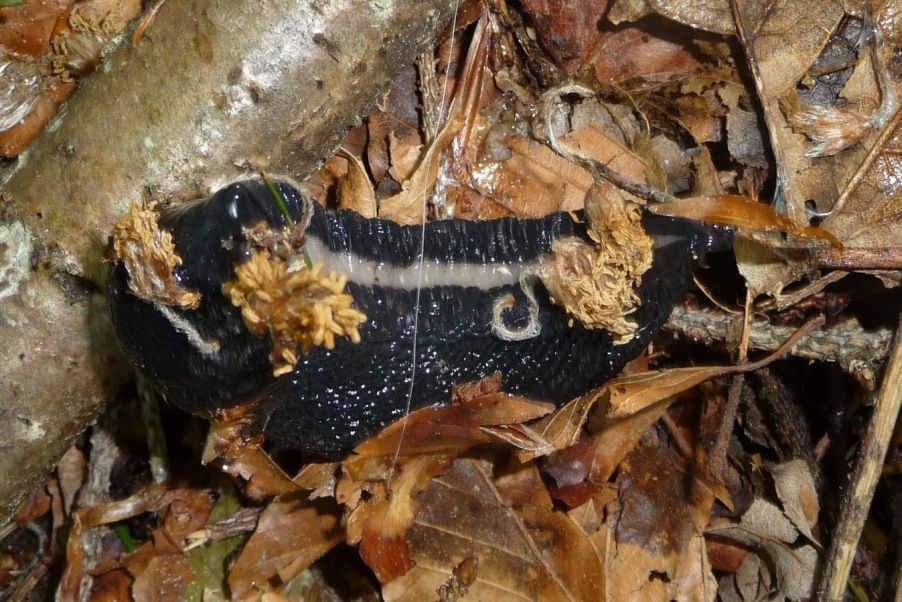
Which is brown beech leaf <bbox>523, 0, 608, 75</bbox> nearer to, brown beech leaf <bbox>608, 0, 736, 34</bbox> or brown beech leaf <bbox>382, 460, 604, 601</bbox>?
brown beech leaf <bbox>608, 0, 736, 34</bbox>

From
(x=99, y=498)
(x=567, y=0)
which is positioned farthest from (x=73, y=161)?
(x=567, y=0)

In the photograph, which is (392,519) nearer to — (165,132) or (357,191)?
(357,191)

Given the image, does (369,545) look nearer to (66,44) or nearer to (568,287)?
(568,287)

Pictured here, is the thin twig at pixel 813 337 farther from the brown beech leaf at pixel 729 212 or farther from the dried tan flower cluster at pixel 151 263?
the dried tan flower cluster at pixel 151 263

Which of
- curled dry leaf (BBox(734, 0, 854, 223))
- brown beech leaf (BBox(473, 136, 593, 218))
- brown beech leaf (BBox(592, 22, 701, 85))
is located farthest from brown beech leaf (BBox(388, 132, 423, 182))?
curled dry leaf (BBox(734, 0, 854, 223))

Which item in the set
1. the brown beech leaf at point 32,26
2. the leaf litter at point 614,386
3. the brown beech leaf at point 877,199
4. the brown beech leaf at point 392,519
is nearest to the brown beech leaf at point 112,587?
the leaf litter at point 614,386
